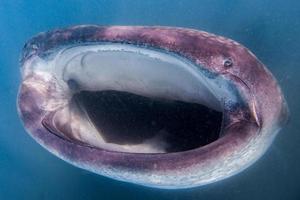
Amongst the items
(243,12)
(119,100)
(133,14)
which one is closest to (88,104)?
(119,100)

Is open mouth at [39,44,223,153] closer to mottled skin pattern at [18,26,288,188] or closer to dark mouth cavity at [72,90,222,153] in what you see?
dark mouth cavity at [72,90,222,153]

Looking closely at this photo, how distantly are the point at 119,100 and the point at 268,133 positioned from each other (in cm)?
109

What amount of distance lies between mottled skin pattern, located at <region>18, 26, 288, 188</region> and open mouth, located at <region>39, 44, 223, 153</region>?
0.20 meters

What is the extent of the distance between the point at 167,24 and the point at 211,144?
13.8 feet

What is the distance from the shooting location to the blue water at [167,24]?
440 cm

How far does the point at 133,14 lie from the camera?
621 cm

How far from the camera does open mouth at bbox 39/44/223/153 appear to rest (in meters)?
2.13

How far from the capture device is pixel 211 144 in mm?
1554

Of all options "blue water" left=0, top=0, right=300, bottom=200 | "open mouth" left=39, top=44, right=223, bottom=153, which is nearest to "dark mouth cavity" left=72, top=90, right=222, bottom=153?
"open mouth" left=39, top=44, right=223, bottom=153

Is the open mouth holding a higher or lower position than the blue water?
lower

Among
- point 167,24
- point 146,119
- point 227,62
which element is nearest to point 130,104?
point 146,119

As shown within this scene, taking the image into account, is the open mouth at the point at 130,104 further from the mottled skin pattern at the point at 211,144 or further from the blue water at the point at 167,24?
the blue water at the point at 167,24

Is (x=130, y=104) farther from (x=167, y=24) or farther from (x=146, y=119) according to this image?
(x=167, y=24)

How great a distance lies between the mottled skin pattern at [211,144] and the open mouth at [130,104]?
197mm
